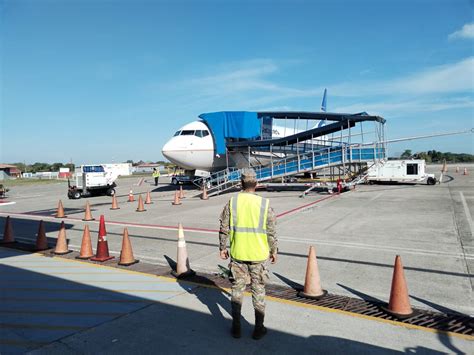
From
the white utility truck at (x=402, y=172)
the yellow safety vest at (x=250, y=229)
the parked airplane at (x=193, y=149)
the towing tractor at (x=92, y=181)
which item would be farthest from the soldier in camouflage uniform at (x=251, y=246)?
the white utility truck at (x=402, y=172)

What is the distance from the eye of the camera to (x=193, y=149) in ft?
82.6

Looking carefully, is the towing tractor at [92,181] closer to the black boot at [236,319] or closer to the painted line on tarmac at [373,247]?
the painted line on tarmac at [373,247]

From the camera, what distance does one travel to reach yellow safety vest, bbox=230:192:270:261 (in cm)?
430

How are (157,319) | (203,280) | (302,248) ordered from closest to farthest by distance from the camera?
(157,319), (203,280), (302,248)

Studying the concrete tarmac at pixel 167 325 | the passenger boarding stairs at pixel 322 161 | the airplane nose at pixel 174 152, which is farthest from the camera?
the airplane nose at pixel 174 152

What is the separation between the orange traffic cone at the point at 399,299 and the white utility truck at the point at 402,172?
23657mm

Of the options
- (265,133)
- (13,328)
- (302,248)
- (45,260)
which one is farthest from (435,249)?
(265,133)

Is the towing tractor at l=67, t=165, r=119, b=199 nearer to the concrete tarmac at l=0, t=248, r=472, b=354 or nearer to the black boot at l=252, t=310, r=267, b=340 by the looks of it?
the concrete tarmac at l=0, t=248, r=472, b=354

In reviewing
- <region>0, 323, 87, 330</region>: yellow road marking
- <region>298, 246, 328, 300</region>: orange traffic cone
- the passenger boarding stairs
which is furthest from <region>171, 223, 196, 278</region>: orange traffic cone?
the passenger boarding stairs

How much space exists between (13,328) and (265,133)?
27.2 metres

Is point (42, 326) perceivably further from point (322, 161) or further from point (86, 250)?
point (322, 161)

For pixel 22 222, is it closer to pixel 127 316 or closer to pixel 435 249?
pixel 127 316

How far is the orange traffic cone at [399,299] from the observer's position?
488cm

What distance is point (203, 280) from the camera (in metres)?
6.48
